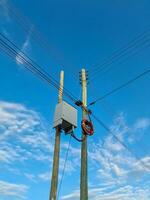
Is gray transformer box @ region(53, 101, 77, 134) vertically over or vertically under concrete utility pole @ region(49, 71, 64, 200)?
over

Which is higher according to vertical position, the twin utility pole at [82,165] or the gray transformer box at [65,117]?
the gray transformer box at [65,117]

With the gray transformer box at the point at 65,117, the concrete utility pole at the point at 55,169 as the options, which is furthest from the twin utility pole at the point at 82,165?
the gray transformer box at the point at 65,117

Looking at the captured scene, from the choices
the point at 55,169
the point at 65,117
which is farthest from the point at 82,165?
the point at 65,117

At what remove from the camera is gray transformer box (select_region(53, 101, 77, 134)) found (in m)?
9.92

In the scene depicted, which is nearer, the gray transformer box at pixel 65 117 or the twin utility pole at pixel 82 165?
the twin utility pole at pixel 82 165

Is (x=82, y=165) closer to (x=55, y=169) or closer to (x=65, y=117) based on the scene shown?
(x=55, y=169)

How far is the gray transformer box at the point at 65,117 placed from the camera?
992cm

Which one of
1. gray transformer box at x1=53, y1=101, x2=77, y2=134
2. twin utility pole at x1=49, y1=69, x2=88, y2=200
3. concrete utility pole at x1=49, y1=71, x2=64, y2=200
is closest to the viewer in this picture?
concrete utility pole at x1=49, y1=71, x2=64, y2=200

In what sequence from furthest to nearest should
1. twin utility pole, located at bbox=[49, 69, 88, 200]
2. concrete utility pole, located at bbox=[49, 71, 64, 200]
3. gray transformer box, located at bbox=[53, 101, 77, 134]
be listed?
gray transformer box, located at bbox=[53, 101, 77, 134]
twin utility pole, located at bbox=[49, 69, 88, 200]
concrete utility pole, located at bbox=[49, 71, 64, 200]

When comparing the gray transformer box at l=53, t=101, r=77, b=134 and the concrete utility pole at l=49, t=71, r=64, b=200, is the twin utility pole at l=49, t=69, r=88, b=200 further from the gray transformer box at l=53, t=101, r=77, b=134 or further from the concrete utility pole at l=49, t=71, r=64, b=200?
the gray transformer box at l=53, t=101, r=77, b=134

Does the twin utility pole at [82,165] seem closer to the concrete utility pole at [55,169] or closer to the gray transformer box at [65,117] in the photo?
the concrete utility pole at [55,169]

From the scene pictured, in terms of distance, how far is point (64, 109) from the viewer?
10.1 metres

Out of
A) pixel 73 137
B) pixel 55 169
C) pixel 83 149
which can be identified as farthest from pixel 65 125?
pixel 55 169

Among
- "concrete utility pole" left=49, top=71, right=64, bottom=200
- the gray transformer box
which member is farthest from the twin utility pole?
the gray transformer box
